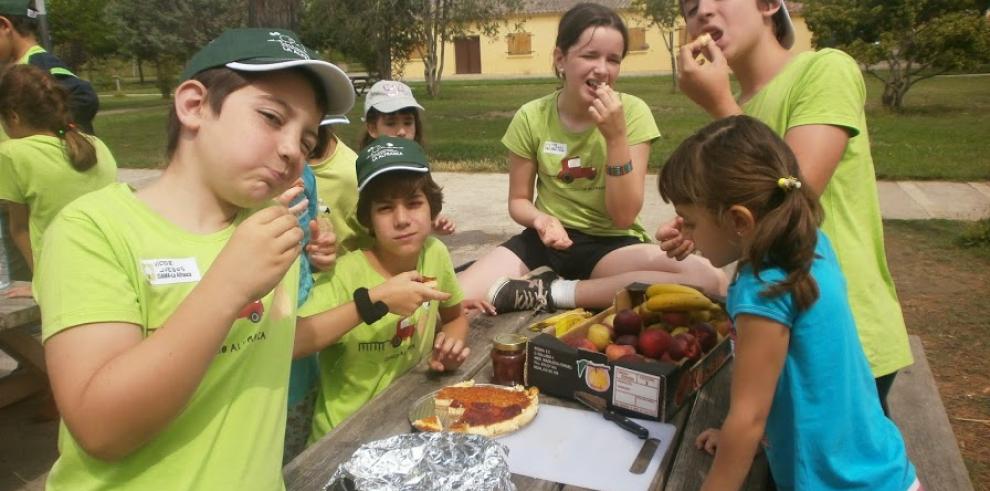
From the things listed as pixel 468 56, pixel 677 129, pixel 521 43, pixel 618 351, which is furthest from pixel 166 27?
pixel 618 351

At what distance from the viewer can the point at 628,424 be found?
1.93 m

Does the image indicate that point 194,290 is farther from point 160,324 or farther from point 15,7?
point 15,7

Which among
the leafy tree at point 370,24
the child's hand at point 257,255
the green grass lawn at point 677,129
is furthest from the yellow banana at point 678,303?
the leafy tree at point 370,24

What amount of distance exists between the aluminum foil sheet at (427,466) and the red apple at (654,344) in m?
0.79

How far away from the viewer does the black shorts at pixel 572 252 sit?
378cm

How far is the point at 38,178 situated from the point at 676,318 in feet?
10.8

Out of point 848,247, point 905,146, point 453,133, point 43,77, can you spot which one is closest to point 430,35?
point 453,133

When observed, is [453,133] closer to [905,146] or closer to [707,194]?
[905,146]

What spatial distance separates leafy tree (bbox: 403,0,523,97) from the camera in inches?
1015

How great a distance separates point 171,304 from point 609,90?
7.64 ft

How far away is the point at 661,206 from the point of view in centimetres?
821

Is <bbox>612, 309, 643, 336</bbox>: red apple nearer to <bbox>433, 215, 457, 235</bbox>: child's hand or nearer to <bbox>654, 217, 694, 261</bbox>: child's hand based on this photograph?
<bbox>654, 217, 694, 261</bbox>: child's hand

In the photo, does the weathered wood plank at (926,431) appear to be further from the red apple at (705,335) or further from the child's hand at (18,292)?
the child's hand at (18,292)

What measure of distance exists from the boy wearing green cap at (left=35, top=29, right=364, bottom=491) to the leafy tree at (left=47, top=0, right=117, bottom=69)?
37.7 metres
